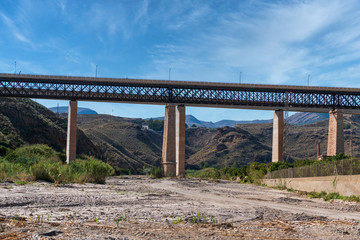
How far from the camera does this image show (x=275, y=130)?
176 ft

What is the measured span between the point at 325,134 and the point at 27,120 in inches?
3168

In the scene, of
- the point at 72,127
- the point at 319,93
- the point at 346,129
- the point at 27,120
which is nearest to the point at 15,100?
the point at 27,120

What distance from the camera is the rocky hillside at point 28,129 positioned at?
61.5 m

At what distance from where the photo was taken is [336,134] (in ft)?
173

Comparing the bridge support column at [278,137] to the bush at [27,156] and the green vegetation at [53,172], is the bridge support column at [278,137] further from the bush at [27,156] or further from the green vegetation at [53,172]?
the green vegetation at [53,172]

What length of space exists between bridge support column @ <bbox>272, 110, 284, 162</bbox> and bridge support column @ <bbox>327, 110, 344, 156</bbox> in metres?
6.82

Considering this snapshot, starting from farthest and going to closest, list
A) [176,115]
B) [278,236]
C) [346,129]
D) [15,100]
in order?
1. [346,129]
2. [15,100]
3. [176,115]
4. [278,236]

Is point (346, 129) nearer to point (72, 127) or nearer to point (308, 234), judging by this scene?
point (72, 127)

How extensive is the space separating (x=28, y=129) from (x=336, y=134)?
160 feet

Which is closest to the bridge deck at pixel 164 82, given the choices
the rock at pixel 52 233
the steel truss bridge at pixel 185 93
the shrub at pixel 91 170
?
the steel truss bridge at pixel 185 93

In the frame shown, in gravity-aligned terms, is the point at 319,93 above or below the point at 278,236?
above

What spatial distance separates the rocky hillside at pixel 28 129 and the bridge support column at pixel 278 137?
1462 inches

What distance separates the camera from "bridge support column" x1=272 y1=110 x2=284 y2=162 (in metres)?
52.7

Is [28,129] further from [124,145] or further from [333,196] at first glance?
[333,196]
